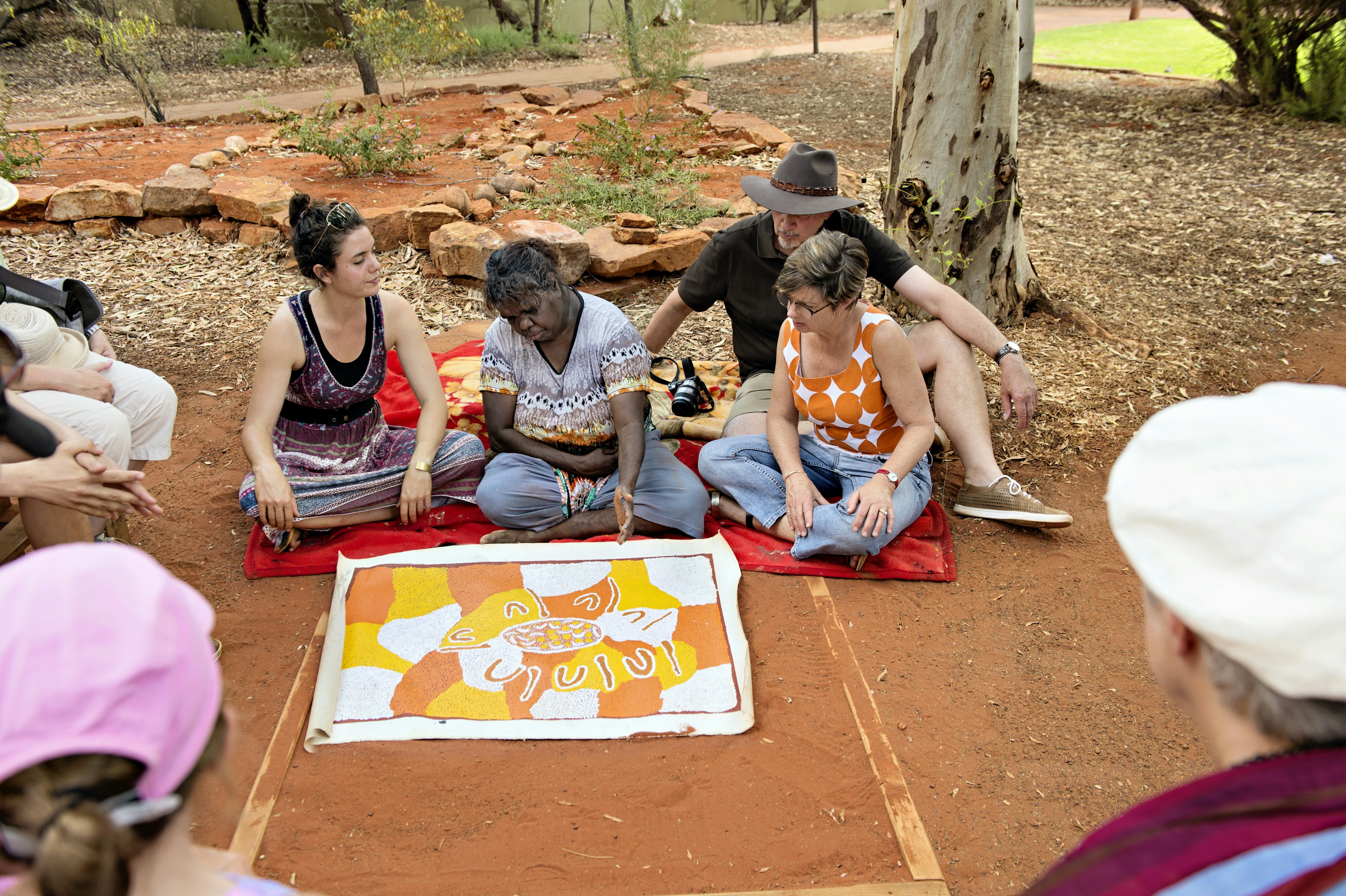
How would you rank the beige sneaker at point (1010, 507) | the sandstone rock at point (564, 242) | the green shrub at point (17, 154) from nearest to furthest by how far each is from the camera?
the beige sneaker at point (1010, 507) → the sandstone rock at point (564, 242) → the green shrub at point (17, 154)

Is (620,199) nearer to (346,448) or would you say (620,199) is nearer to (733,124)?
(733,124)

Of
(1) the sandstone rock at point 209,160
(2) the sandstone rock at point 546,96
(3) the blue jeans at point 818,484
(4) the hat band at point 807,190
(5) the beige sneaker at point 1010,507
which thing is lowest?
(5) the beige sneaker at point 1010,507

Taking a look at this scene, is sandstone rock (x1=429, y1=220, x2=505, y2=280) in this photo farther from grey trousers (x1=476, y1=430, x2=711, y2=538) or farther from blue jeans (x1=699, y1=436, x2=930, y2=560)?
blue jeans (x1=699, y1=436, x2=930, y2=560)

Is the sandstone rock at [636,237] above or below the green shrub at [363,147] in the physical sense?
below

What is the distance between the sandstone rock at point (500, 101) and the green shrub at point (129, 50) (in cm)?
347

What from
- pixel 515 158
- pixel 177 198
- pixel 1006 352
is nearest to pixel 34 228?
pixel 177 198

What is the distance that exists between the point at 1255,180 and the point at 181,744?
843 centimetres

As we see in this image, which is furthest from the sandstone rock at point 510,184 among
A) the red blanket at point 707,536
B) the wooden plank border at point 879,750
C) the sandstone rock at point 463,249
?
the wooden plank border at point 879,750

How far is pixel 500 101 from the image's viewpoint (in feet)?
34.2

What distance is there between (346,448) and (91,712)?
274 centimetres

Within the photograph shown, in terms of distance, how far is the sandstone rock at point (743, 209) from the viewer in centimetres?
607

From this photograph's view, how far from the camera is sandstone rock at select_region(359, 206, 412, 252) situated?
5824 mm

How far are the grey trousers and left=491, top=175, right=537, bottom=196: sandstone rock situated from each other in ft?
13.1

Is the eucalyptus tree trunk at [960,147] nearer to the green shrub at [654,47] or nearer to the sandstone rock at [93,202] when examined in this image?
the sandstone rock at [93,202]
